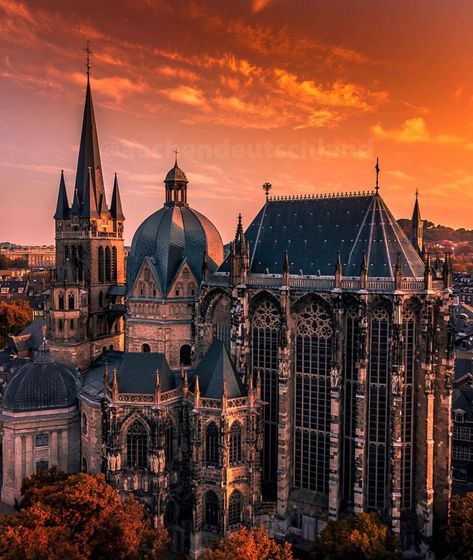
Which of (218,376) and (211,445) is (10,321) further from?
(211,445)

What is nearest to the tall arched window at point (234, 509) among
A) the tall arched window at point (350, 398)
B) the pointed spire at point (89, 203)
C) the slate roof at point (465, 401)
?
the tall arched window at point (350, 398)

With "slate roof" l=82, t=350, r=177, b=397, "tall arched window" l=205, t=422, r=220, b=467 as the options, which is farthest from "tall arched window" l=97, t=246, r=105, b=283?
"tall arched window" l=205, t=422, r=220, b=467

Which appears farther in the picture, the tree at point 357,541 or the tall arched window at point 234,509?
the tall arched window at point 234,509

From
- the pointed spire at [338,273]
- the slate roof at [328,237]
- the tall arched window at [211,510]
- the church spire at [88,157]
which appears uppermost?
the church spire at [88,157]

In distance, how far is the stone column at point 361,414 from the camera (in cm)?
4256

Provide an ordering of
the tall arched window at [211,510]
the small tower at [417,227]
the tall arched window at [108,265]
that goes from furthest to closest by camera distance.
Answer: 1. the small tower at [417,227]
2. the tall arched window at [108,265]
3. the tall arched window at [211,510]

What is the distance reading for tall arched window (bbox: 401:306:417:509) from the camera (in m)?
43.4

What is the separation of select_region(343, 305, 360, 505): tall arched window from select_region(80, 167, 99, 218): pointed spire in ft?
121

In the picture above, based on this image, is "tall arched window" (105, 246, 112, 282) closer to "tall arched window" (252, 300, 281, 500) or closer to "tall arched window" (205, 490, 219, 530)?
"tall arched window" (252, 300, 281, 500)

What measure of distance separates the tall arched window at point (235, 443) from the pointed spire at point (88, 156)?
35.8m

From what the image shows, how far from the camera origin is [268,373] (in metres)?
48.8

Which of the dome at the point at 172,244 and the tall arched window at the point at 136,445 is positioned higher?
the dome at the point at 172,244

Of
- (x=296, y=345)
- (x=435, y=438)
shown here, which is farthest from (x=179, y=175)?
(x=435, y=438)

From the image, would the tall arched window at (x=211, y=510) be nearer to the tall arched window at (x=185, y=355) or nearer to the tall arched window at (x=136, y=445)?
the tall arched window at (x=136, y=445)
